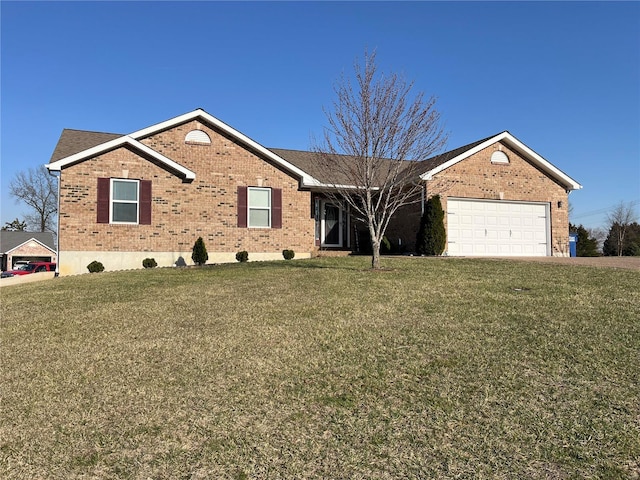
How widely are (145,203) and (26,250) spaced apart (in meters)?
44.1

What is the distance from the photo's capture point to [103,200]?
48.0 feet

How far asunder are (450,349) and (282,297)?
11.9ft

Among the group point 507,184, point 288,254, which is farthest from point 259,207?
point 507,184

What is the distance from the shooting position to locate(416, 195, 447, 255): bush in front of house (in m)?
16.3

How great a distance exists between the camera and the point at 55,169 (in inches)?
559

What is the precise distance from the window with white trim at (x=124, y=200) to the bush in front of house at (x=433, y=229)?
964 cm

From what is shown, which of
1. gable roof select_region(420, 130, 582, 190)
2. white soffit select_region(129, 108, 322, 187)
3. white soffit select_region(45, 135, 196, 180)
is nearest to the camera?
white soffit select_region(45, 135, 196, 180)

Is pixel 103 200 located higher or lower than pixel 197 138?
lower

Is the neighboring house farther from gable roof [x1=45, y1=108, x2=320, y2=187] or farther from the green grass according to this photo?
the green grass

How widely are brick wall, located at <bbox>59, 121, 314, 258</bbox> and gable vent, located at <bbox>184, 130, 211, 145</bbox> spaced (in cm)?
13

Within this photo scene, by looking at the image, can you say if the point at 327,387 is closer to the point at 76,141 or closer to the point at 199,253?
the point at 199,253

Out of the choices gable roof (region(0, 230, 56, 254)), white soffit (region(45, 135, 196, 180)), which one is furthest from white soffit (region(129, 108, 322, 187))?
gable roof (region(0, 230, 56, 254))

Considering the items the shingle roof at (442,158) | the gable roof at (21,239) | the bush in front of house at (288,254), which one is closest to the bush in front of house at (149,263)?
the bush in front of house at (288,254)

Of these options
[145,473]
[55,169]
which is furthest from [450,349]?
[55,169]
